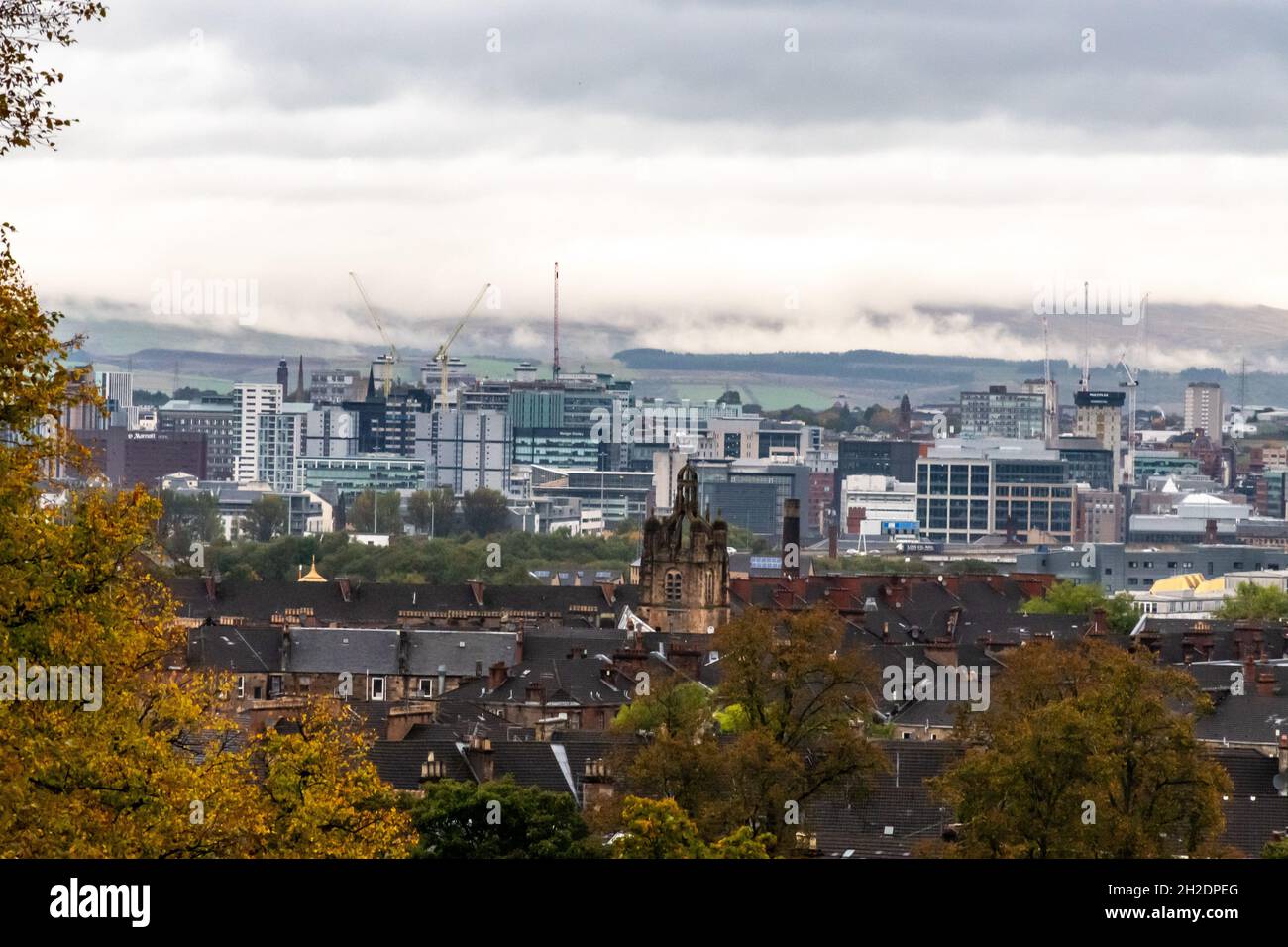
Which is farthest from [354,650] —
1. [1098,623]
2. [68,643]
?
[68,643]

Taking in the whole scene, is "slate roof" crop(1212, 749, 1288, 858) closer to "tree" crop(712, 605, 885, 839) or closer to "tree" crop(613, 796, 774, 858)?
"tree" crop(712, 605, 885, 839)

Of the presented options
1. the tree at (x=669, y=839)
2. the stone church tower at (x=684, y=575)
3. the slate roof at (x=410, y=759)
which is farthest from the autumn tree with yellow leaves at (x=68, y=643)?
the stone church tower at (x=684, y=575)

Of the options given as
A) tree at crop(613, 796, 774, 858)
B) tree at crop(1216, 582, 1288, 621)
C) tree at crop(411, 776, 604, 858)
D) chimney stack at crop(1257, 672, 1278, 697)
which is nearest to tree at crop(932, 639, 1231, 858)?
tree at crop(613, 796, 774, 858)

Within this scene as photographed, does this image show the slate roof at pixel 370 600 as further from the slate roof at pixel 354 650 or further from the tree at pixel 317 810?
the tree at pixel 317 810

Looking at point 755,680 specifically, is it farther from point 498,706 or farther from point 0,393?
point 498,706
